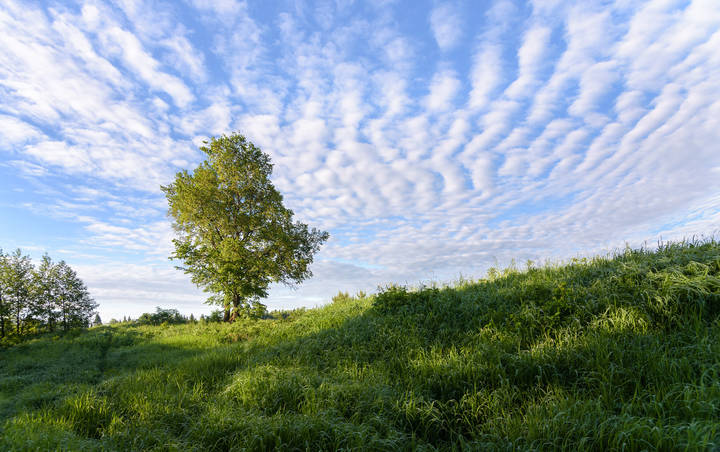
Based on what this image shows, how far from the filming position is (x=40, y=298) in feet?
63.5

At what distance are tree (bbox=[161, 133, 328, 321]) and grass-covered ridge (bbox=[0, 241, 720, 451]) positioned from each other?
10.5 meters

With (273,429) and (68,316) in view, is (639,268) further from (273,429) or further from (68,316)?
(68,316)

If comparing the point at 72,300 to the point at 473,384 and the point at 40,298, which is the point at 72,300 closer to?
the point at 40,298

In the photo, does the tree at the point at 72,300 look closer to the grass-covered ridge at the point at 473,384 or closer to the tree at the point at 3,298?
the tree at the point at 3,298

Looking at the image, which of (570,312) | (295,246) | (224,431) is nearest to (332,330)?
(224,431)

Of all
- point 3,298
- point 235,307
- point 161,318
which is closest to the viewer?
point 3,298

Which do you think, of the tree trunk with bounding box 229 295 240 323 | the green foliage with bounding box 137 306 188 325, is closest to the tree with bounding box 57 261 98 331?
the green foliage with bounding box 137 306 188 325

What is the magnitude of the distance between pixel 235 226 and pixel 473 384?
1803 centimetres

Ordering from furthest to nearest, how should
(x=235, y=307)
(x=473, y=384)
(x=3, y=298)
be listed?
(x=235, y=307), (x=3, y=298), (x=473, y=384)

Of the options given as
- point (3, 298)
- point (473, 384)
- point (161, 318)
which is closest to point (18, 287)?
point (3, 298)

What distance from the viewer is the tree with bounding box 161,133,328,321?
61.2ft

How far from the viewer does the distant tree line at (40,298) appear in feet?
56.2

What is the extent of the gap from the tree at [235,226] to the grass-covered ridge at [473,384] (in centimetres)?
1048

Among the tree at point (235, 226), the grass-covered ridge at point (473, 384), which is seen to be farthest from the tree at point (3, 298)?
the grass-covered ridge at point (473, 384)
